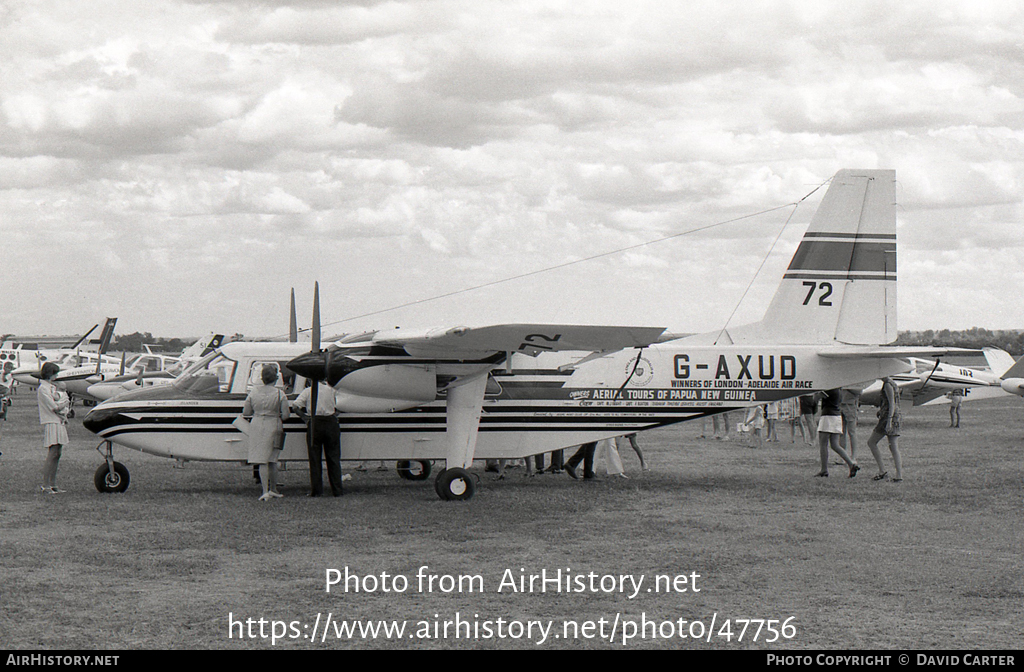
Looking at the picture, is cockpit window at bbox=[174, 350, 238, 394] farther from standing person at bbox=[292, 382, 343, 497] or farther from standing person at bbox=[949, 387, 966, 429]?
standing person at bbox=[949, 387, 966, 429]

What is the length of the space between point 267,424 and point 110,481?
95.6 inches

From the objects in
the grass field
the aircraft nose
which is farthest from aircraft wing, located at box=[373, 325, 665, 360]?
the aircraft nose

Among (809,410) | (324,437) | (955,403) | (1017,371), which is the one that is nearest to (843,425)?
(809,410)

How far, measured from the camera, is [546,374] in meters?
14.4

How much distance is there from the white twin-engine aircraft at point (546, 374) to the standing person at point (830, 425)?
0.79 meters

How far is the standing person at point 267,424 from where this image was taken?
42.0ft

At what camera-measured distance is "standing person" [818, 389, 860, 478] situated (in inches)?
595

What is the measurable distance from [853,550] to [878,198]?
300 inches

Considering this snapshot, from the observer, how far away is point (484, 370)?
13016 millimetres

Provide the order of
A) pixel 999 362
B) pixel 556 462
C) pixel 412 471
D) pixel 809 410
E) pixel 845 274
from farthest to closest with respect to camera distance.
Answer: pixel 999 362 → pixel 809 410 → pixel 556 462 → pixel 412 471 → pixel 845 274

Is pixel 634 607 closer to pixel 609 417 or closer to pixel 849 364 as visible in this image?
pixel 609 417

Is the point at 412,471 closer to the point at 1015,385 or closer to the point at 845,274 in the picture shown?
the point at 845,274

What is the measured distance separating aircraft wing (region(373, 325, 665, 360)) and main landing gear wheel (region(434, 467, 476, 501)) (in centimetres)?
154
